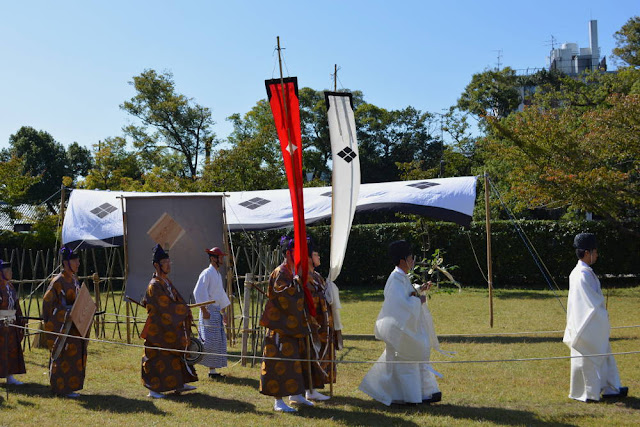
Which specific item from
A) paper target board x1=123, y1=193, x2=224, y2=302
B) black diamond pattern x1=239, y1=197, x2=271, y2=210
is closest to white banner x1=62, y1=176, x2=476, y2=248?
black diamond pattern x1=239, y1=197, x2=271, y2=210

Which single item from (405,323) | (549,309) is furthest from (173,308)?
(549,309)

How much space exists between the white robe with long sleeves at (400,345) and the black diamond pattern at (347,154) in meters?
1.49

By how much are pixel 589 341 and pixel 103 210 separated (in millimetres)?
9282

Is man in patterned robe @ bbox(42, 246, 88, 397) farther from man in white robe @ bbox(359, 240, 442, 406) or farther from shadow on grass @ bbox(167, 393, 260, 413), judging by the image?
man in white robe @ bbox(359, 240, 442, 406)

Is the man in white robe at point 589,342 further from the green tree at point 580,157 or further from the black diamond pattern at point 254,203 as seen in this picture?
the green tree at point 580,157

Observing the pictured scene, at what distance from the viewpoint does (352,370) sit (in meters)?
8.51

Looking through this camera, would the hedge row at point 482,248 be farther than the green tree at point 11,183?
No

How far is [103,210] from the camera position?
41.0 ft

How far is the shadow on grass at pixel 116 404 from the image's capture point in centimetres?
648

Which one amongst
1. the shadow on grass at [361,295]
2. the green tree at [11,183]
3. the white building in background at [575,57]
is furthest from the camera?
the white building in background at [575,57]

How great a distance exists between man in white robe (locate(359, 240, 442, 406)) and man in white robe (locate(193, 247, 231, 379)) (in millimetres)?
2565

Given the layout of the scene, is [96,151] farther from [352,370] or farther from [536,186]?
[352,370]

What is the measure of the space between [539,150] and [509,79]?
61.8 ft

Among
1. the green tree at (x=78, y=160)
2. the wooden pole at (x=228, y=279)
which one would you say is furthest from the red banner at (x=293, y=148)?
the green tree at (x=78, y=160)
